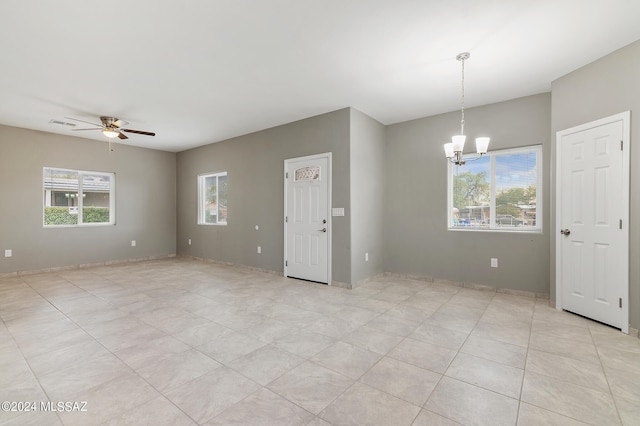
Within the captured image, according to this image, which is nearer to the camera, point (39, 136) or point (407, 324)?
point (407, 324)

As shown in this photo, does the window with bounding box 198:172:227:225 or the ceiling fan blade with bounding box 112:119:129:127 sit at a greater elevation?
the ceiling fan blade with bounding box 112:119:129:127

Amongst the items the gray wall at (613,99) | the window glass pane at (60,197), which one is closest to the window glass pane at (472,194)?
the gray wall at (613,99)

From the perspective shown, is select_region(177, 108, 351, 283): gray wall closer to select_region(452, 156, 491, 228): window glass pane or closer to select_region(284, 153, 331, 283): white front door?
select_region(284, 153, 331, 283): white front door

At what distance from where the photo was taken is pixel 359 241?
15.4ft

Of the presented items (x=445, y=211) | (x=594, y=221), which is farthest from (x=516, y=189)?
(x=594, y=221)

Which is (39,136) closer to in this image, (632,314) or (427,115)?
(427,115)

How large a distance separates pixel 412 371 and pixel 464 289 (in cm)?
275

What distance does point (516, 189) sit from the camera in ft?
14.0

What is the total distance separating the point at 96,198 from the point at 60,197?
61cm

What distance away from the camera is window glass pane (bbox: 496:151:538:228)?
413 cm

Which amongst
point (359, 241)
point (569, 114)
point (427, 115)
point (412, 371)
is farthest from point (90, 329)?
point (569, 114)

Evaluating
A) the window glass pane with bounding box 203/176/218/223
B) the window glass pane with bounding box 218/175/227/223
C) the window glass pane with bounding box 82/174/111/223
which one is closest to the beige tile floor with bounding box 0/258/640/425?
the window glass pane with bounding box 82/174/111/223

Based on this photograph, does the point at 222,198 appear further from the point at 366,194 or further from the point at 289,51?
the point at 289,51

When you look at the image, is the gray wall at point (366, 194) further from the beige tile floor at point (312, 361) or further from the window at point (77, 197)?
the window at point (77, 197)
